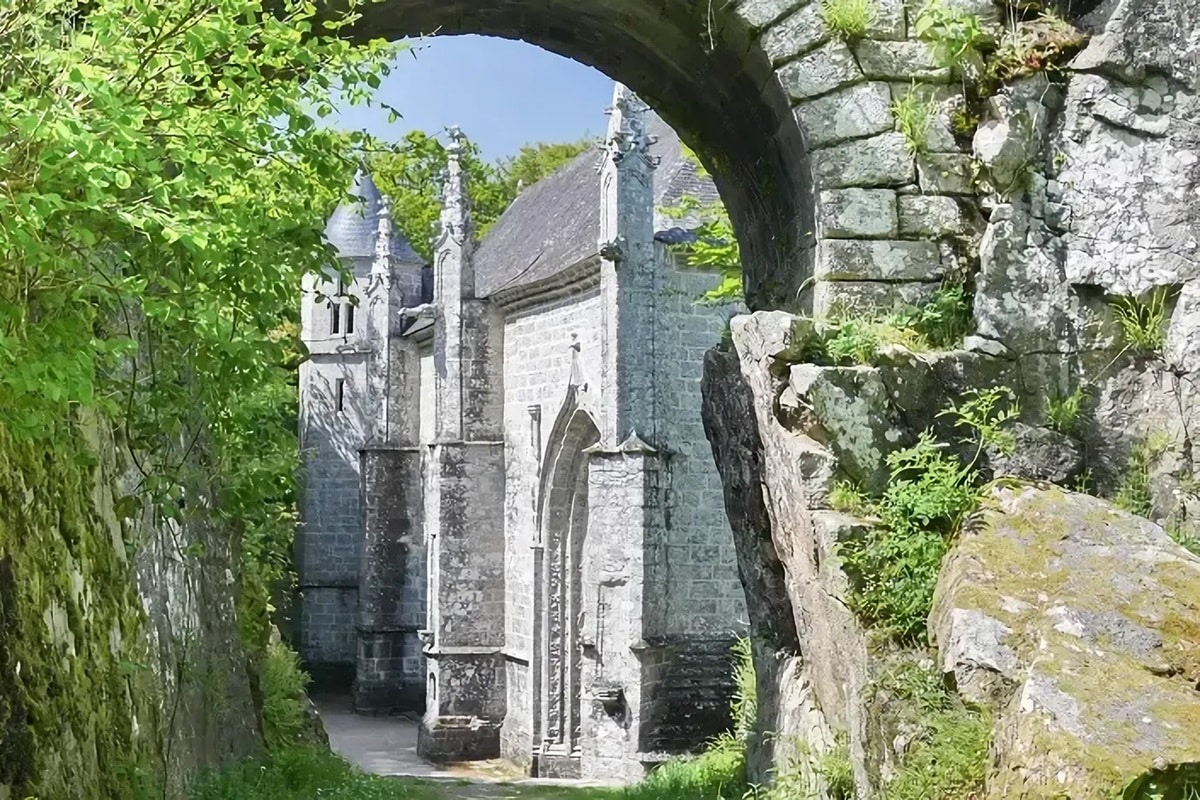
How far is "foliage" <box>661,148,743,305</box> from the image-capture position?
13625 mm

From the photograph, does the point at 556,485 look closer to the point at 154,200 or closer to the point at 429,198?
the point at 154,200

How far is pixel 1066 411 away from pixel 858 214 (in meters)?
1.16

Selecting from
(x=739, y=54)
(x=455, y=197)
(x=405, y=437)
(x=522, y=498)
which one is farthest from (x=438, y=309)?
(x=739, y=54)

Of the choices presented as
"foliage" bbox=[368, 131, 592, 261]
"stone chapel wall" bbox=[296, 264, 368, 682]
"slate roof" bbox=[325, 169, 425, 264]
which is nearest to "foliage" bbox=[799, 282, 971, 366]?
"stone chapel wall" bbox=[296, 264, 368, 682]

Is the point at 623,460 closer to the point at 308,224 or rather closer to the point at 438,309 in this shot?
the point at 438,309

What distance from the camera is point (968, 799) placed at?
3.77 metres

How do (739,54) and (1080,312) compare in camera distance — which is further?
(739,54)

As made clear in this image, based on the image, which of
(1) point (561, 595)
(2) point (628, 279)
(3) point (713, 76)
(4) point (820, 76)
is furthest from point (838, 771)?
(1) point (561, 595)

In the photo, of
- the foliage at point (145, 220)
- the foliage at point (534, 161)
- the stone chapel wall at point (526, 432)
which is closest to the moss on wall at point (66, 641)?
the foliage at point (145, 220)

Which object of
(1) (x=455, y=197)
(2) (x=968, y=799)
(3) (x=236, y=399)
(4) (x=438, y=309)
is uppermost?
(1) (x=455, y=197)

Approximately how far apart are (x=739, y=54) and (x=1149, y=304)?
6.62 feet

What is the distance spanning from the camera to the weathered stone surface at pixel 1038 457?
4938 mm

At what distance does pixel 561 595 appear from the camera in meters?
18.8

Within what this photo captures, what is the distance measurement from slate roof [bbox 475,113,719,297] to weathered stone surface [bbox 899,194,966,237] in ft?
36.7
